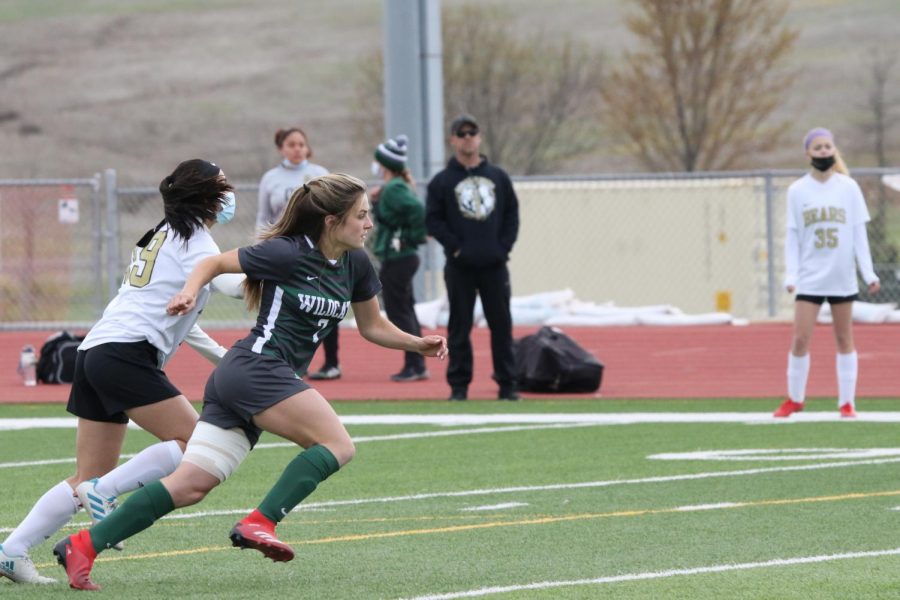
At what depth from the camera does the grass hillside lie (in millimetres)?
80625

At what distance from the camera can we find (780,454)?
1127cm

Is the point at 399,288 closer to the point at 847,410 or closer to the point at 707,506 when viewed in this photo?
the point at 847,410

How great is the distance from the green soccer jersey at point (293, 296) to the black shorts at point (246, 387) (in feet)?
0.19

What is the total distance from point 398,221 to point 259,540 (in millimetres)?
9387

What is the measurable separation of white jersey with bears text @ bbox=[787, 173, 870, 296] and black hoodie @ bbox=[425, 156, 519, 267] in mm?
2386

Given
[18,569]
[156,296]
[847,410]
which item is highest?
[156,296]

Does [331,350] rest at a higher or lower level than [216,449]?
lower

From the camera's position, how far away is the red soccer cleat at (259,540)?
256 inches

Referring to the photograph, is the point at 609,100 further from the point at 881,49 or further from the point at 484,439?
the point at 881,49

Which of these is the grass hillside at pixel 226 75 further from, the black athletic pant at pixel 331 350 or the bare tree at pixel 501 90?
the black athletic pant at pixel 331 350

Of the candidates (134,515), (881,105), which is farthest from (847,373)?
(881,105)

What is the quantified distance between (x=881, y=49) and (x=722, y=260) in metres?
68.5

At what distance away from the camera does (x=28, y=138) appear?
8006 centimetres

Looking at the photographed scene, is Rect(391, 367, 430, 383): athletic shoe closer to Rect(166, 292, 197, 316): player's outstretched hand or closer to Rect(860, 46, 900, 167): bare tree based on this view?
Rect(166, 292, 197, 316): player's outstretched hand
